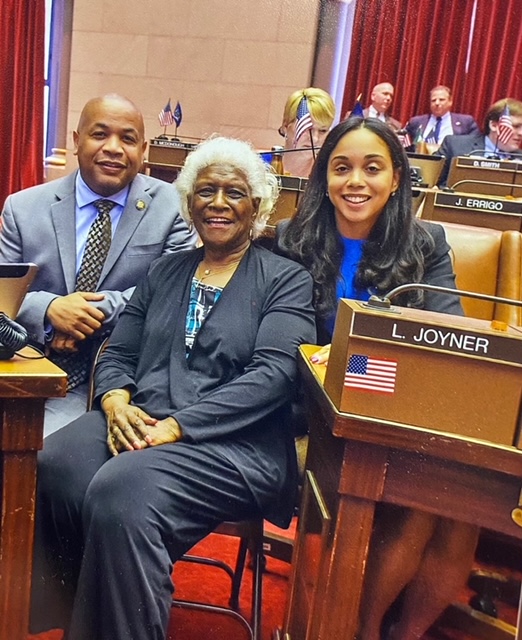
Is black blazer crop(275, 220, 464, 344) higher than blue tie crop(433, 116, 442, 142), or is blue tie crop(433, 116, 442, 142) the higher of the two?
blue tie crop(433, 116, 442, 142)

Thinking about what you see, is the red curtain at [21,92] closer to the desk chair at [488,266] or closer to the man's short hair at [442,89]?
the man's short hair at [442,89]

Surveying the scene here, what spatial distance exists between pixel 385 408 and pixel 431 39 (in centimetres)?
522

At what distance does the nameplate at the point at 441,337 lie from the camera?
89 cm

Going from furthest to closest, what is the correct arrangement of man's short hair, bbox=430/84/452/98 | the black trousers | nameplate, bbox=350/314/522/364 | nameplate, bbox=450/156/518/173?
man's short hair, bbox=430/84/452/98, nameplate, bbox=450/156/518/173, the black trousers, nameplate, bbox=350/314/522/364

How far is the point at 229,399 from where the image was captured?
1.34 m

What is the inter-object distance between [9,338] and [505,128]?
144 inches

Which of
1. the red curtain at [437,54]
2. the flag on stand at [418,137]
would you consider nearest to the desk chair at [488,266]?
the flag on stand at [418,137]

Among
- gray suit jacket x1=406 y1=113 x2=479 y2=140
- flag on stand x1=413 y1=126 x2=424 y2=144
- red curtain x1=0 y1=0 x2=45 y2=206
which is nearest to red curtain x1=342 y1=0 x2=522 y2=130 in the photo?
gray suit jacket x1=406 y1=113 x2=479 y2=140

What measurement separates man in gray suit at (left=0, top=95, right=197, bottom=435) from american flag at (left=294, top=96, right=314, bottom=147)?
0.83m

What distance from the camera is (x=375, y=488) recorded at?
98 centimetres

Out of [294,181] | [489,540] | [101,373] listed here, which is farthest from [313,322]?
[294,181]

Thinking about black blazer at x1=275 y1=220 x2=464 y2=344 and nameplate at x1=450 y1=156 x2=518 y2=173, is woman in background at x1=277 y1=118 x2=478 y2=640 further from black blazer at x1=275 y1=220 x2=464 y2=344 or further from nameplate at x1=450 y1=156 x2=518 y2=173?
nameplate at x1=450 y1=156 x2=518 y2=173

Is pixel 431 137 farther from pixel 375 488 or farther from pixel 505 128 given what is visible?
pixel 375 488

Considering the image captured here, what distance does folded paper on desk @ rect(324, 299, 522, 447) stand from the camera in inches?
35.2
